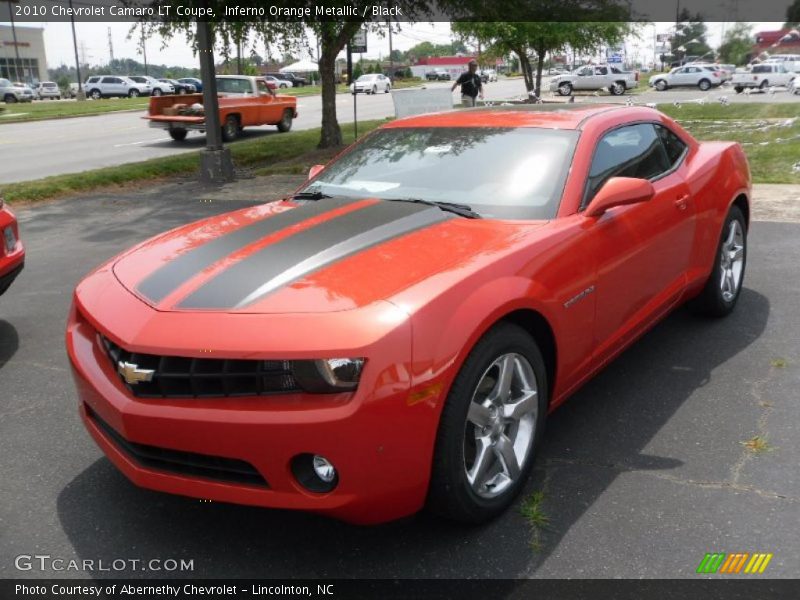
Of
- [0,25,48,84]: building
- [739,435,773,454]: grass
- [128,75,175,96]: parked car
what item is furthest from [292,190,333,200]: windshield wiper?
[0,25,48,84]: building

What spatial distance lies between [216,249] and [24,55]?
3954 inches

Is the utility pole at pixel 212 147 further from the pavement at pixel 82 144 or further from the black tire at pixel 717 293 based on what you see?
the black tire at pixel 717 293

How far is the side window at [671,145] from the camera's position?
15.4ft

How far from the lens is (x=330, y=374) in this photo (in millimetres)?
2451

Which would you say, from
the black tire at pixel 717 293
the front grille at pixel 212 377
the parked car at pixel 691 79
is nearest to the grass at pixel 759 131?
the black tire at pixel 717 293

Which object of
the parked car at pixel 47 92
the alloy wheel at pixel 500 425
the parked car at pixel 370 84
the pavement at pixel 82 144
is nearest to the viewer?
the alloy wheel at pixel 500 425

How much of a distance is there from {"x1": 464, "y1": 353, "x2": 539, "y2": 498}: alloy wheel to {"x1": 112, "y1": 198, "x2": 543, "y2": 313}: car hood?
1.43 ft

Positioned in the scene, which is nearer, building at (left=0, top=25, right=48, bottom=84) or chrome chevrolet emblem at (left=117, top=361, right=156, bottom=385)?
chrome chevrolet emblem at (left=117, top=361, right=156, bottom=385)

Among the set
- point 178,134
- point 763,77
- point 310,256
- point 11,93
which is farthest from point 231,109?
point 11,93

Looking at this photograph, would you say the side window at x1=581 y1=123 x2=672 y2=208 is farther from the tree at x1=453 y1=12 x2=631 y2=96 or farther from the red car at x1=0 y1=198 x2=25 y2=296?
the tree at x1=453 y1=12 x2=631 y2=96

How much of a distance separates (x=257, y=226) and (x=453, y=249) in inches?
40.2

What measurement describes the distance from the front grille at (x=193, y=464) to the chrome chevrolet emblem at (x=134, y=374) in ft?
0.79

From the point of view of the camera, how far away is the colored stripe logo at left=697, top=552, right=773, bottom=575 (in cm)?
265

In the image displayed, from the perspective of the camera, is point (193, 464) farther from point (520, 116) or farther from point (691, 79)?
point (691, 79)
